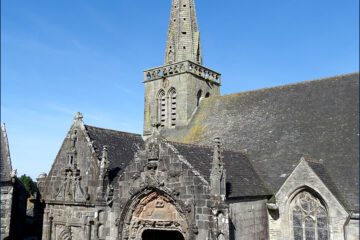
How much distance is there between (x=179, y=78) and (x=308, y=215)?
13725 millimetres

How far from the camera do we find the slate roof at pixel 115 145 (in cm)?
1606

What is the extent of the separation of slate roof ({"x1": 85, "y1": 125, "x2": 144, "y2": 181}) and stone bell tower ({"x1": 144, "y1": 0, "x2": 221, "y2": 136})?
22.2ft

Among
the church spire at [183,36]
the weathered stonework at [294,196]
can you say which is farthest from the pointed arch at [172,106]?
the weathered stonework at [294,196]

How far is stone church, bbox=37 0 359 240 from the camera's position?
497 inches

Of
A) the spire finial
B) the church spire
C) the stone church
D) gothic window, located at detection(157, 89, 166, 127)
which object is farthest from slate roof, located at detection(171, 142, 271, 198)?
the church spire

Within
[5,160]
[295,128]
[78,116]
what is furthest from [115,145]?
[295,128]

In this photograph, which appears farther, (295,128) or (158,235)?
(295,128)

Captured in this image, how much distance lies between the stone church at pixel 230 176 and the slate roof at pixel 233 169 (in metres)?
0.06

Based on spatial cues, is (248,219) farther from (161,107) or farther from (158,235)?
(161,107)

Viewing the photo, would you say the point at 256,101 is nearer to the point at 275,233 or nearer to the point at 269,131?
the point at 269,131

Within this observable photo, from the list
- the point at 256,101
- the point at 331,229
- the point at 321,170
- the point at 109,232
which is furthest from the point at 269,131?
the point at 109,232

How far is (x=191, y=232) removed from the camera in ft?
39.4

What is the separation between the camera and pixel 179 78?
2525cm

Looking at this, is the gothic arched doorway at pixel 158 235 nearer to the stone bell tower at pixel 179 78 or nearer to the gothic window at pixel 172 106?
the stone bell tower at pixel 179 78
